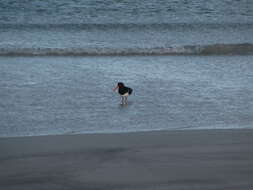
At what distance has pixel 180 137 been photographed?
18.8 ft

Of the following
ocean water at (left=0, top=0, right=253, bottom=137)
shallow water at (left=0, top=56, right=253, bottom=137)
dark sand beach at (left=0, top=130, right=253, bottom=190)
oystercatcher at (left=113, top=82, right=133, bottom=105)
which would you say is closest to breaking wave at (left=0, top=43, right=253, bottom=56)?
ocean water at (left=0, top=0, right=253, bottom=137)

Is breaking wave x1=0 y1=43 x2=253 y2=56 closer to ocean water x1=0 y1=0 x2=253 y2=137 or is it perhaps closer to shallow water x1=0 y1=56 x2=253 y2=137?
ocean water x1=0 y1=0 x2=253 y2=137

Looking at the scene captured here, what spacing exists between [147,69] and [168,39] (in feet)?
20.3

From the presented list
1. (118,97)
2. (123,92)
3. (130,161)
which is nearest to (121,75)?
(118,97)

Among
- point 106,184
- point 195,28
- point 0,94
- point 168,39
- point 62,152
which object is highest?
point 195,28

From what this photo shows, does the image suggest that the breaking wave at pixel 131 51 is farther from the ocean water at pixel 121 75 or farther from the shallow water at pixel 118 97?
the shallow water at pixel 118 97

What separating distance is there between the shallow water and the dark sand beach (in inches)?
25.8

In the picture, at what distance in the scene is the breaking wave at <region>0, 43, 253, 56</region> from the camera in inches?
495

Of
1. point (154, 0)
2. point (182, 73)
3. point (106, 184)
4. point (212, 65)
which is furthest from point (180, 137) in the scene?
point (154, 0)

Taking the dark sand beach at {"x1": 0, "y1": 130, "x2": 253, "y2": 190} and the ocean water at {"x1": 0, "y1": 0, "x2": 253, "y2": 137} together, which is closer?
the dark sand beach at {"x1": 0, "y1": 130, "x2": 253, "y2": 190}

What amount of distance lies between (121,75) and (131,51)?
3591 mm

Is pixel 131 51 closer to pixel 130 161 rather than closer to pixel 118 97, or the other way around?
pixel 118 97

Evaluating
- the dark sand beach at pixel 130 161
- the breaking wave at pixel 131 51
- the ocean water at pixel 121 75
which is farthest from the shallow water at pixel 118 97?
the breaking wave at pixel 131 51

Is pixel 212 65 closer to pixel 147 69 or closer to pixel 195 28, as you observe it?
pixel 147 69
